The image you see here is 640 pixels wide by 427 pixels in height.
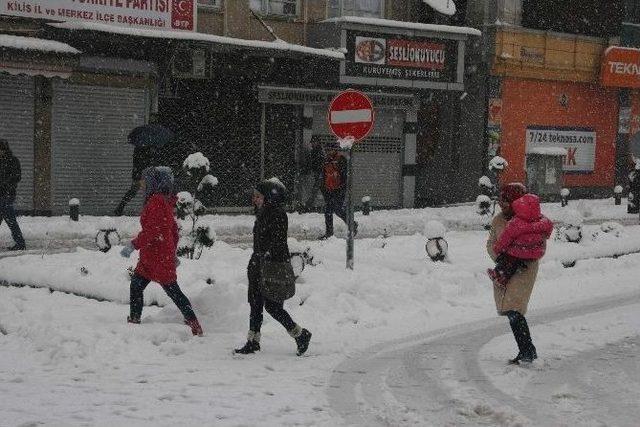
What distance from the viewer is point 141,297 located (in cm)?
918

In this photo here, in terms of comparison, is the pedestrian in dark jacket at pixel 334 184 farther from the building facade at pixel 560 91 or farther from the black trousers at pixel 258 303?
the building facade at pixel 560 91

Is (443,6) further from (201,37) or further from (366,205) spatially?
(201,37)

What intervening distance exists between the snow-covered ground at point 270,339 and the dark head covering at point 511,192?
4.54ft

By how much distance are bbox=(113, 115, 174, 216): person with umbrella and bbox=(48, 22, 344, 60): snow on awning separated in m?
1.99

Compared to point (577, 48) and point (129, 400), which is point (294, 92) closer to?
point (577, 48)

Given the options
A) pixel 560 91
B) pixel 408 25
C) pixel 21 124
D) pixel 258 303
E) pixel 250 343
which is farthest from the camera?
pixel 560 91

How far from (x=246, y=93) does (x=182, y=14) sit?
3.05 m

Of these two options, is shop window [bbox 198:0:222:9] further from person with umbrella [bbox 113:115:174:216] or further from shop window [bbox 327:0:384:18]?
shop window [bbox 327:0:384:18]

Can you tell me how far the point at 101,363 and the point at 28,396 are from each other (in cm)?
111

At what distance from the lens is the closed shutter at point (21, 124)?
2058 centimetres

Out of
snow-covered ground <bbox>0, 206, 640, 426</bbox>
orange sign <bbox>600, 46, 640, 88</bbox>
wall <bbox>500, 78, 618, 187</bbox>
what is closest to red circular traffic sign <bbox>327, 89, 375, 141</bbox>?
snow-covered ground <bbox>0, 206, 640, 426</bbox>

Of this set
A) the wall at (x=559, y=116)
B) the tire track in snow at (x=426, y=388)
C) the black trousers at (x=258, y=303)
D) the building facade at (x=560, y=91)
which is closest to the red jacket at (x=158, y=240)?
the black trousers at (x=258, y=303)

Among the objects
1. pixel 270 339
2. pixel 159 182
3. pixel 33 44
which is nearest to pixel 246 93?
pixel 33 44

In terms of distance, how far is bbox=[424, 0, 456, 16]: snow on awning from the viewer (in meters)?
26.4
